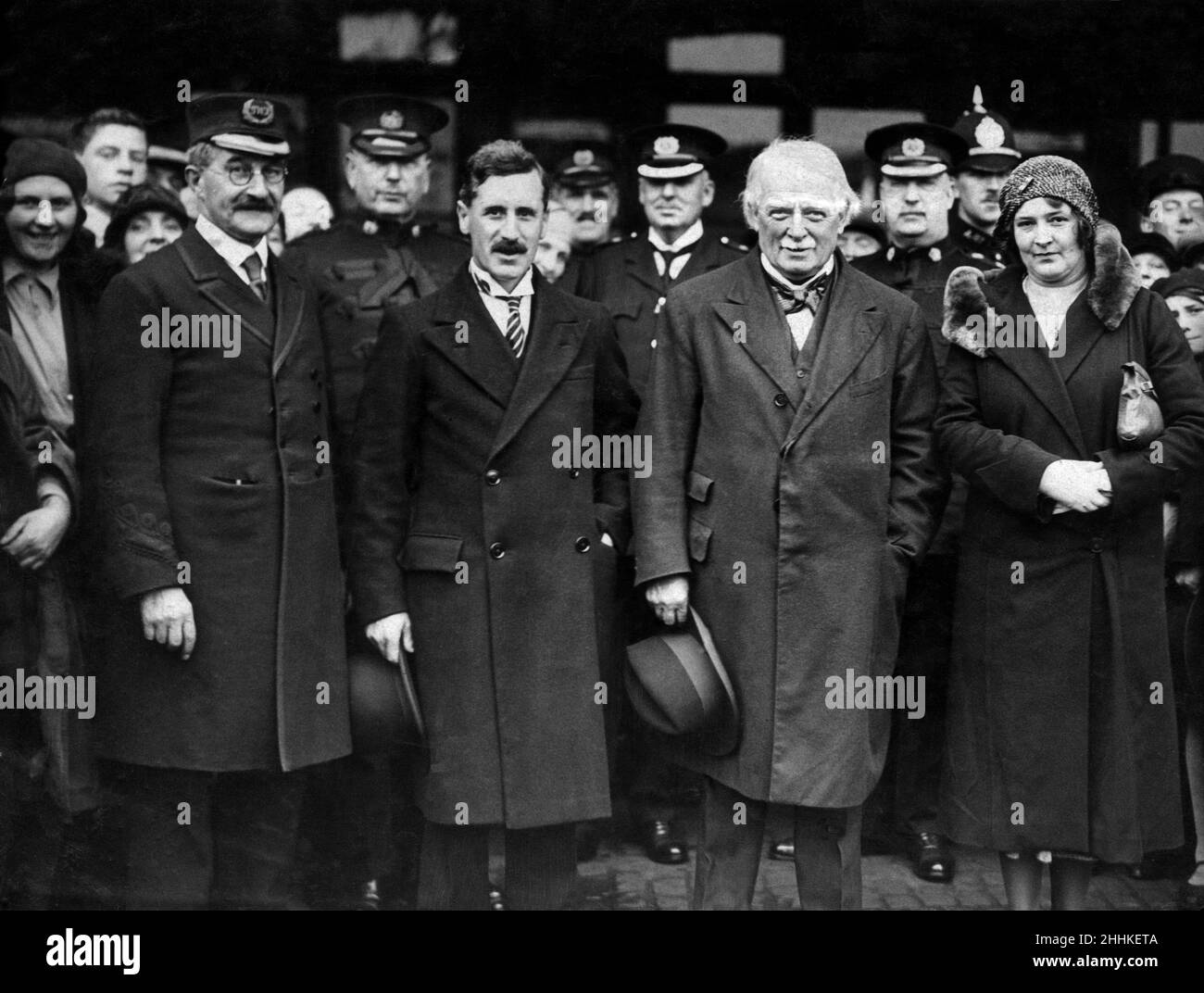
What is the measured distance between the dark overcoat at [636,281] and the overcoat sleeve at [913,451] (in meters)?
1.02

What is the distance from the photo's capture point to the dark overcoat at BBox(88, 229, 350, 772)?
15.4ft

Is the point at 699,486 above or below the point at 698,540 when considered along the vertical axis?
above

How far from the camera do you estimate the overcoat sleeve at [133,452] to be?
468 centimetres

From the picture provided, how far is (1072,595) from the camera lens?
16.0 ft

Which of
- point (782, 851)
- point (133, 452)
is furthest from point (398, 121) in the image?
point (782, 851)

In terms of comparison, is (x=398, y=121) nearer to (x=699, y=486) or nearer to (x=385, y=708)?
(x=699, y=486)

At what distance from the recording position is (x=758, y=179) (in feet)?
15.9

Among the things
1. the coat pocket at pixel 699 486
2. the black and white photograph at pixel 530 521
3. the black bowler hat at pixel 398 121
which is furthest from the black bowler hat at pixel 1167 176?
the black bowler hat at pixel 398 121

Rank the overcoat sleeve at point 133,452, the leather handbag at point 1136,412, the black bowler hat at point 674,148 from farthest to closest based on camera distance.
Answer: the black bowler hat at point 674,148, the leather handbag at point 1136,412, the overcoat sleeve at point 133,452

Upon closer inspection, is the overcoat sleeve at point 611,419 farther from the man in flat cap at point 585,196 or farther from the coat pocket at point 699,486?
the man in flat cap at point 585,196

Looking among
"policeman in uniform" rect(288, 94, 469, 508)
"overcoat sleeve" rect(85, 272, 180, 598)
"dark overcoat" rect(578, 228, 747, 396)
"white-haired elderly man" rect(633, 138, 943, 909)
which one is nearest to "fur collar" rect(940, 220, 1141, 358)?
"white-haired elderly man" rect(633, 138, 943, 909)

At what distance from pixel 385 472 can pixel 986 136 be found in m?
2.47

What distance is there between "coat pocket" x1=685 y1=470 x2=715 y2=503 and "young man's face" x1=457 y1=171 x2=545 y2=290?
84 centimetres
